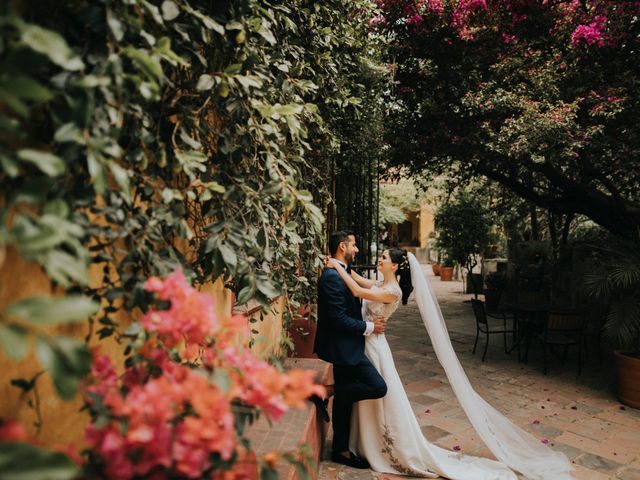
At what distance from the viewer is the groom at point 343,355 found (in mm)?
3775

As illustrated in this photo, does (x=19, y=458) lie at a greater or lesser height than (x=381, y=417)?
greater

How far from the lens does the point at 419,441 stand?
3.79 m

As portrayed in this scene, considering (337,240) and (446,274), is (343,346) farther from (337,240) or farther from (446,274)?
(446,274)

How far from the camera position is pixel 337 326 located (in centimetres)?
378

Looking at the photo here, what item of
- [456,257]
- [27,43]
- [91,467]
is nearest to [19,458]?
[91,467]

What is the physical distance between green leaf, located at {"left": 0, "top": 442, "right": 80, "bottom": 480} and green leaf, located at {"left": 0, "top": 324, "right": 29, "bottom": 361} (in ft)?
0.49

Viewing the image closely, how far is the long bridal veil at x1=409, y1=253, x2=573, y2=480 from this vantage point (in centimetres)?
374

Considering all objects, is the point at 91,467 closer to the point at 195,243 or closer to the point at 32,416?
the point at 32,416

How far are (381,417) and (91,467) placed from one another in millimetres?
3205

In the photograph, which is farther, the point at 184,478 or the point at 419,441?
the point at 419,441

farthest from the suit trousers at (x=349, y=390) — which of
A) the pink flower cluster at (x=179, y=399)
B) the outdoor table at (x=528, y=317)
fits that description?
the outdoor table at (x=528, y=317)

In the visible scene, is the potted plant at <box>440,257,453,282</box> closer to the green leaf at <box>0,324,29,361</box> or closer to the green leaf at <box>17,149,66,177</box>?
the green leaf at <box>17,149,66,177</box>

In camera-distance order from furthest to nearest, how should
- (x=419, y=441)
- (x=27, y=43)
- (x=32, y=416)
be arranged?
(x=419, y=441), (x=32, y=416), (x=27, y=43)

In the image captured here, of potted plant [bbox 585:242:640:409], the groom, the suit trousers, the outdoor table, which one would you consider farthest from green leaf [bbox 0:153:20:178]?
the outdoor table
